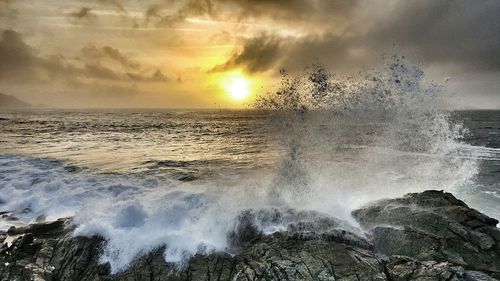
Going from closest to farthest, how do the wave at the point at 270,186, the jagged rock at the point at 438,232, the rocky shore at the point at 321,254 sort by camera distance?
the rocky shore at the point at 321,254, the jagged rock at the point at 438,232, the wave at the point at 270,186

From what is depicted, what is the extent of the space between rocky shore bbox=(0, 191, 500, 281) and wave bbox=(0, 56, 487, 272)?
0.34 metres

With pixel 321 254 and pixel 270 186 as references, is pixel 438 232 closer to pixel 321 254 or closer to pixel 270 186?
pixel 321 254

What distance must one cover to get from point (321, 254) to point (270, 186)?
5885 mm

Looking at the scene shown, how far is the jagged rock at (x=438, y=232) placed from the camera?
806cm

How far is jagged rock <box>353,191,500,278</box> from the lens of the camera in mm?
8062

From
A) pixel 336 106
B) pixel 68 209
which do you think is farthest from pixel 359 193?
pixel 68 209

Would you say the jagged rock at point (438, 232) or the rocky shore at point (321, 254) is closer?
the rocky shore at point (321, 254)

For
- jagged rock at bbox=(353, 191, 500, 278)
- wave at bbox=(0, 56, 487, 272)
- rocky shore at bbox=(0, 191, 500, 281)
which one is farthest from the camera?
wave at bbox=(0, 56, 487, 272)

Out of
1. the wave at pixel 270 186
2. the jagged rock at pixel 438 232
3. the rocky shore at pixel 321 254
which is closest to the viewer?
the rocky shore at pixel 321 254

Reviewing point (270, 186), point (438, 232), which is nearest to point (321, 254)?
point (438, 232)

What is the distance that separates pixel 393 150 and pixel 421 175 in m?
7.64

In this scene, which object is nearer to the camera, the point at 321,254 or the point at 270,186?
the point at 321,254

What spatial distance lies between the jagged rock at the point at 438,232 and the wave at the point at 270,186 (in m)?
1.01

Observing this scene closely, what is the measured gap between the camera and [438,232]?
883cm
